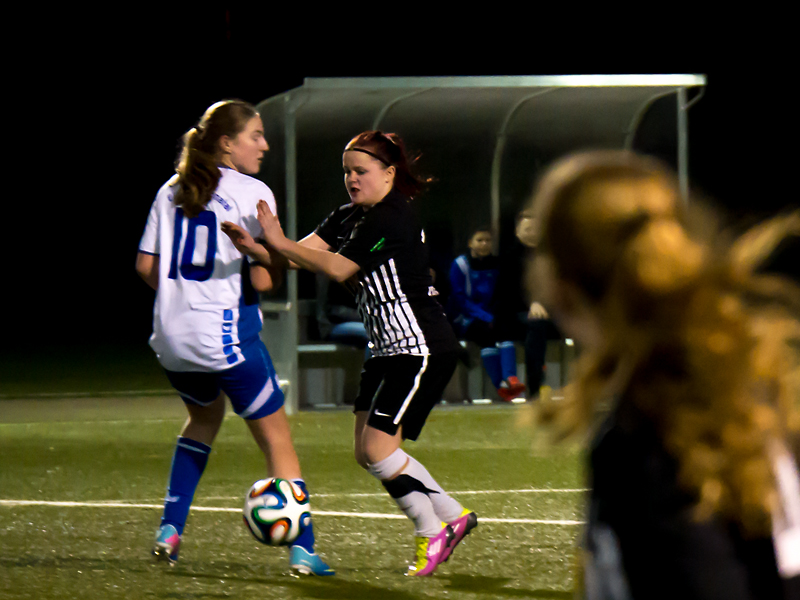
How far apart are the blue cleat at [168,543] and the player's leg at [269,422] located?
18.4 inches

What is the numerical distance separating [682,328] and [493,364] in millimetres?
8714

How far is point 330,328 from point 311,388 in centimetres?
54

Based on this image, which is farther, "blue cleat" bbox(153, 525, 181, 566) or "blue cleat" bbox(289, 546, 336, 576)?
"blue cleat" bbox(153, 525, 181, 566)

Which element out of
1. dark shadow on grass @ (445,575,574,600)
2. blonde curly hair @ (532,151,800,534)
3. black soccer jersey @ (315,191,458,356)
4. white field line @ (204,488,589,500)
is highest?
blonde curly hair @ (532,151,800,534)

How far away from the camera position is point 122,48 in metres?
26.4

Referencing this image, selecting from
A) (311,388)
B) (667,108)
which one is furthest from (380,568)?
(667,108)

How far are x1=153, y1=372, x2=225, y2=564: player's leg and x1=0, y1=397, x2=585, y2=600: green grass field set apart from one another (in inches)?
4.1

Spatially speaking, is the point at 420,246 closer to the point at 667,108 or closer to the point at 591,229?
the point at 591,229

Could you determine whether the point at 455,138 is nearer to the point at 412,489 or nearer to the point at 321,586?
the point at 412,489

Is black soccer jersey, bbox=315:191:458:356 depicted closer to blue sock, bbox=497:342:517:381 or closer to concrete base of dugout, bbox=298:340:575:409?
blue sock, bbox=497:342:517:381

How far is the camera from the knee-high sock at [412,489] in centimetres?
445

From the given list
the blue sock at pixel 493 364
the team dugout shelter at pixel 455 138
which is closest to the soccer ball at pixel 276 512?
the team dugout shelter at pixel 455 138

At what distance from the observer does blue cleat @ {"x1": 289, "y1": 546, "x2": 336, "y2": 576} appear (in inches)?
178

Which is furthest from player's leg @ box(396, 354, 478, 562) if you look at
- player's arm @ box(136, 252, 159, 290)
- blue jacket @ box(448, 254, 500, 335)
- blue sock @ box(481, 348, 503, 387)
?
blue jacket @ box(448, 254, 500, 335)
